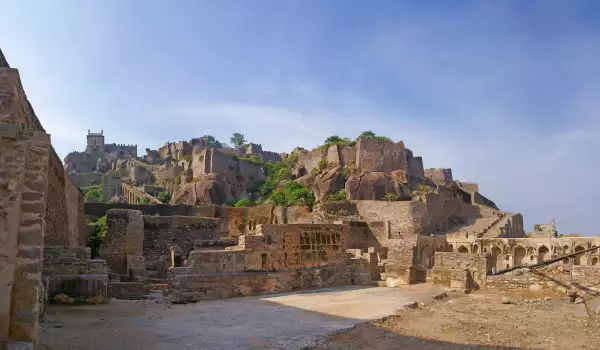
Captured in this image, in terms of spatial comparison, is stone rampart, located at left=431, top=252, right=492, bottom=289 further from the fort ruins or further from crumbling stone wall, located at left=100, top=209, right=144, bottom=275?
crumbling stone wall, located at left=100, top=209, right=144, bottom=275

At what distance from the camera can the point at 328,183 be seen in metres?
45.9

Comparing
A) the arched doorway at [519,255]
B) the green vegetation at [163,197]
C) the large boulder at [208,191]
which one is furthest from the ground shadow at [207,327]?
the green vegetation at [163,197]

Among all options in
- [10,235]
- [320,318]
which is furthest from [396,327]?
[10,235]

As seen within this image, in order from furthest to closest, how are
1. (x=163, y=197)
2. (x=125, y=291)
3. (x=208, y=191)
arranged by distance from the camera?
(x=163, y=197) < (x=208, y=191) < (x=125, y=291)

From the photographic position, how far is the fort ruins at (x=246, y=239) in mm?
5775

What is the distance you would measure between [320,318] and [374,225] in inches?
1135

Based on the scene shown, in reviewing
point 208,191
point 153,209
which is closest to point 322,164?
point 208,191

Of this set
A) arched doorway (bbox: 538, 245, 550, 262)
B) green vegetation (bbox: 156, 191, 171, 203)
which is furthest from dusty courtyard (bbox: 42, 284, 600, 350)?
green vegetation (bbox: 156, 191, 171, 203)

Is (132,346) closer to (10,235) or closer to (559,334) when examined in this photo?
(10,235)

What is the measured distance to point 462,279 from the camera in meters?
13.6

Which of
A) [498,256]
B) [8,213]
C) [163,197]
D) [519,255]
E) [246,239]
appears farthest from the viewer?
[163,197]

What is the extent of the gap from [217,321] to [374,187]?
117 feet

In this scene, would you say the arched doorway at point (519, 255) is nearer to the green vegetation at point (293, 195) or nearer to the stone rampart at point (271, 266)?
the green vegetation at point (293, 195)

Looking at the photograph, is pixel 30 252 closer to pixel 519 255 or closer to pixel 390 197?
pixel 519 255
